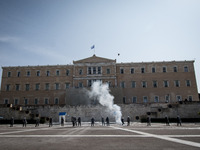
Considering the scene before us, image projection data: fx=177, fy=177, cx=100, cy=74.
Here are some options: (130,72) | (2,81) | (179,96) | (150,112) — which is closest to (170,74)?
(179,96)

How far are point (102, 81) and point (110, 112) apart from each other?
1223cm

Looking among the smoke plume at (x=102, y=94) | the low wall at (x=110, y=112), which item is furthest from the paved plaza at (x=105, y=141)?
the smoke plume at (x=102, y=94)

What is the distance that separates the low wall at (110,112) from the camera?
1334 inches

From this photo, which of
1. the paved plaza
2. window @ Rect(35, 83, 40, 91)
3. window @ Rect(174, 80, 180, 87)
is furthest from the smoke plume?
the paved plaza

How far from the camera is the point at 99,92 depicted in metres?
44.6

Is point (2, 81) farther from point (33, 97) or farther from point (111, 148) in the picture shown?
point (111, 148)

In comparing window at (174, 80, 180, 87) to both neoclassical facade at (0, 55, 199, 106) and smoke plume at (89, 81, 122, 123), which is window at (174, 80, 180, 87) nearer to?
neoclassical facade at (0, 55, 199, 106)

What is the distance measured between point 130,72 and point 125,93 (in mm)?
6051

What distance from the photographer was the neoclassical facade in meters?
46.5

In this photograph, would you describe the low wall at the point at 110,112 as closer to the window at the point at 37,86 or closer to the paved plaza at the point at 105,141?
the window at the point at 37,86

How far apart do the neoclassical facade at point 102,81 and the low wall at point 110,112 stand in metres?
7.74

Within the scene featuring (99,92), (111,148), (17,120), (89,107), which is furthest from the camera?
(99,92)

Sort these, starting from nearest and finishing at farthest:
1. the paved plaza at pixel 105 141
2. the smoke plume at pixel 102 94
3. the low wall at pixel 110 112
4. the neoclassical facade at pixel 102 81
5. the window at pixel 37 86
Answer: the paved plaza at pixel 105 141 → the low wall at pixel 110 112 → the smoke plume at pixel 102 94 → the neoclassical facade at pixel 102 81 → the window at pixel 37 86

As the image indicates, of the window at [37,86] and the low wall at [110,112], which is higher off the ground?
the window at [37,86]
